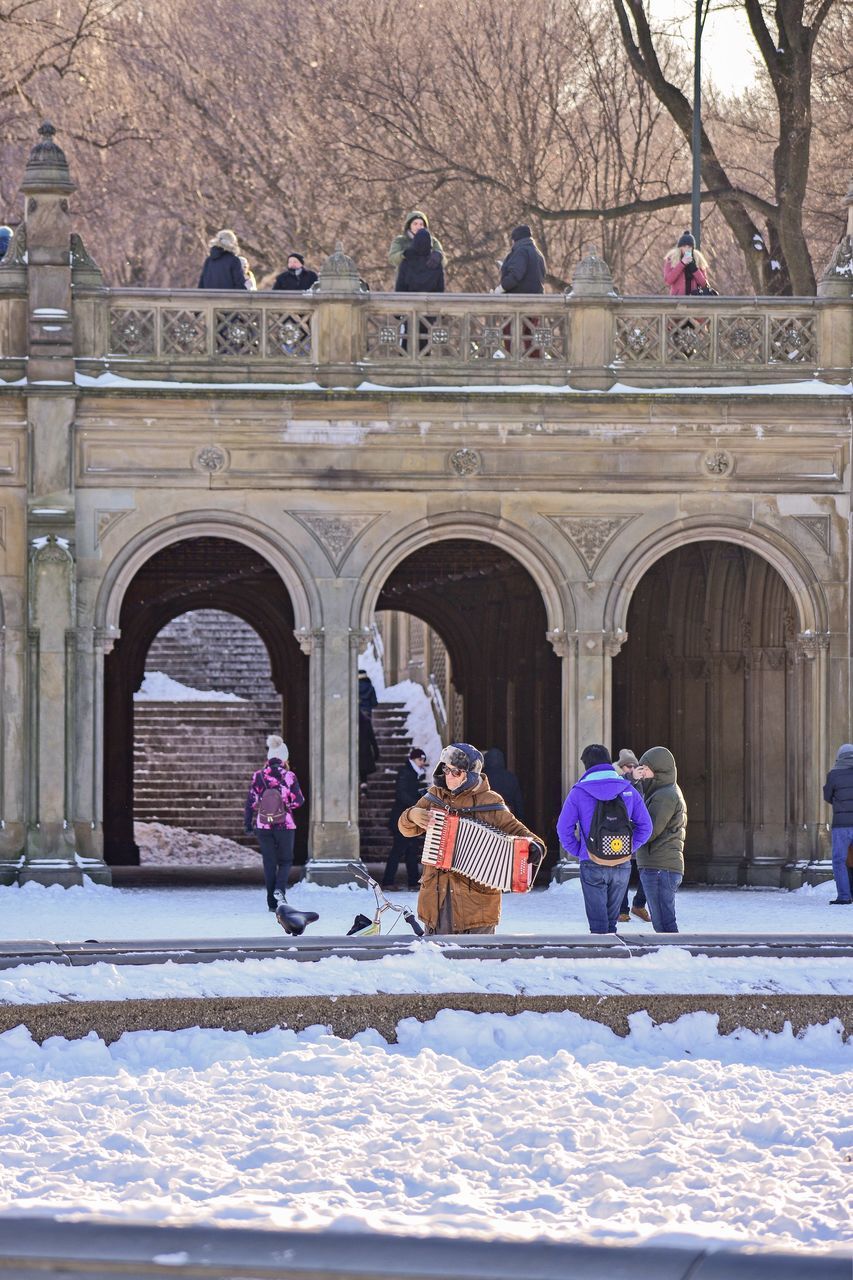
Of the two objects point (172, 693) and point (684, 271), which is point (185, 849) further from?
point (684, 271)

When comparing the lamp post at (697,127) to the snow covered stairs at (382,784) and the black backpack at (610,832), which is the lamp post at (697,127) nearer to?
the snow covered stairs at (382,784)

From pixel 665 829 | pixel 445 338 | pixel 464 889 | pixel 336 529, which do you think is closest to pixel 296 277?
pixel 445 338

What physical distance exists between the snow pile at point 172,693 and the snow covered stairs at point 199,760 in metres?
0.23

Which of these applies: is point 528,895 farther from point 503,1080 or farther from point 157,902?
point 503,1080

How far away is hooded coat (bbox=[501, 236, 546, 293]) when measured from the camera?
22.5 meters

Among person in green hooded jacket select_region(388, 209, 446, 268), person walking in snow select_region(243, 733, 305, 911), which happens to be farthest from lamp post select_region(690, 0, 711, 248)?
person walking in snow select_region(243, 733, 305, 911)

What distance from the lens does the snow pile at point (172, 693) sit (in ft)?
121

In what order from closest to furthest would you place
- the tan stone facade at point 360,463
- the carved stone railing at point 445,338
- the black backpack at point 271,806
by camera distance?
the black backpack at point 271,806
the tan stone facade at point 360,463
the carved stone railing at point 445,338

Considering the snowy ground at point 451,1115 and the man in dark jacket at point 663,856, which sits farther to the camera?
the man in dark jacket at point 663,856

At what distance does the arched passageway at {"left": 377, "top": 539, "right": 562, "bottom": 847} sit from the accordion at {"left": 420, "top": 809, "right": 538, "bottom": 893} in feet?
44.0

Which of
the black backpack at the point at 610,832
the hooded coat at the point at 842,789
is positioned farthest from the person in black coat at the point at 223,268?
the black backpack at the point at 610,832

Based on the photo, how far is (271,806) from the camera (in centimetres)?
1927

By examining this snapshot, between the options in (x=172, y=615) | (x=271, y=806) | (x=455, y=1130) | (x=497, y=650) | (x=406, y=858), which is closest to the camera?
(x=455, y=1130)

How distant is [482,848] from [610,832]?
208cm
